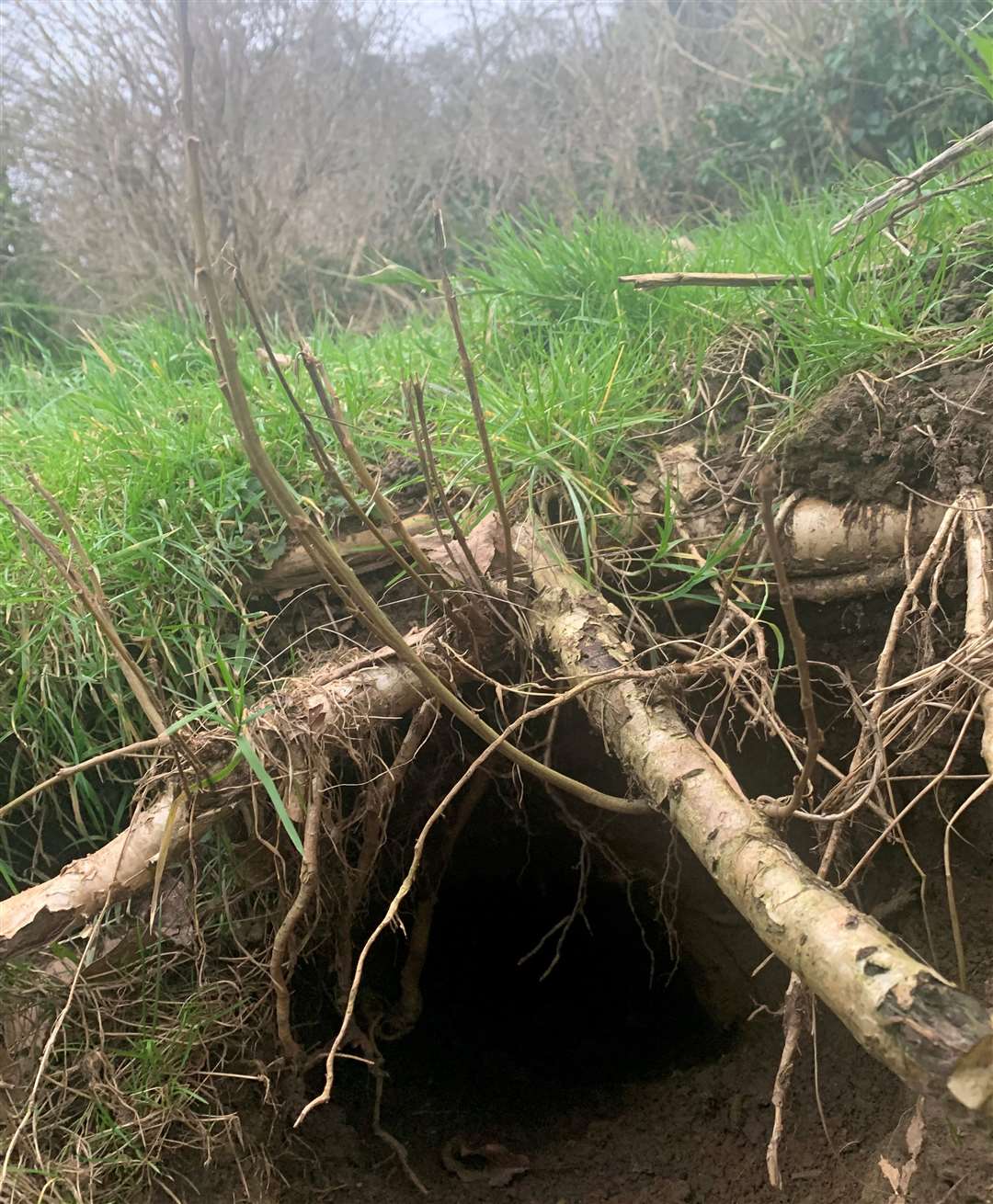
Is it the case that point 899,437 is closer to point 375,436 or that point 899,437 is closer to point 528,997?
point 375,436

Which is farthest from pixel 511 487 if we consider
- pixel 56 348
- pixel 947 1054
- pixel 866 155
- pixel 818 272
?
pixel 866 155

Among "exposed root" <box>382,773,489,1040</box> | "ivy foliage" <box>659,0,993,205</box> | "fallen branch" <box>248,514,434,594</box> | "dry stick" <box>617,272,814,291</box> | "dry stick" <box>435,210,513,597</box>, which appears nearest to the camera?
"dry stick" <box>435,210,513,597</box>

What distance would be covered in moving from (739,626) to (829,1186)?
111cm

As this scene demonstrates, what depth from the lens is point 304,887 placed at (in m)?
1.58

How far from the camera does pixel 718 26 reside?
5898mm

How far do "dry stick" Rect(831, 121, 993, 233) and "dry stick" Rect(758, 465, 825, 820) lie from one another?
54.3 inches

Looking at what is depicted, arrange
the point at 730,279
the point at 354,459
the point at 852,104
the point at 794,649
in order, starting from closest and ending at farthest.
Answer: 1. the point at 794,649
2. the point at 354,459
3. the point at 730,279
4. the point at 852,104

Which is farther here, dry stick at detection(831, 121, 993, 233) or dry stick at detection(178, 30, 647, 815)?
dry stick at detection(831, 121, 993, 233)

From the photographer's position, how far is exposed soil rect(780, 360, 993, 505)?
174 cm

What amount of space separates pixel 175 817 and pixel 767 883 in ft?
3.32

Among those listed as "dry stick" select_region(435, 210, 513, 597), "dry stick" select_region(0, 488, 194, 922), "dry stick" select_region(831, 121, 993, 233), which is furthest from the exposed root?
"dry stick" select_region(831, 121, 993, 233)

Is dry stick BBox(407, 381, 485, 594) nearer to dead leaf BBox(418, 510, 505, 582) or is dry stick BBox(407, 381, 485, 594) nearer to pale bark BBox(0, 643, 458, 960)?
dead leaf BBox(418, 510, 505, 582)

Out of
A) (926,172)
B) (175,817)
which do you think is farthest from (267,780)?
(926,172)

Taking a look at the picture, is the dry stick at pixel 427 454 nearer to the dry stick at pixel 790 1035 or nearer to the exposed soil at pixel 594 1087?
the dry stick at pixel 790 1035
